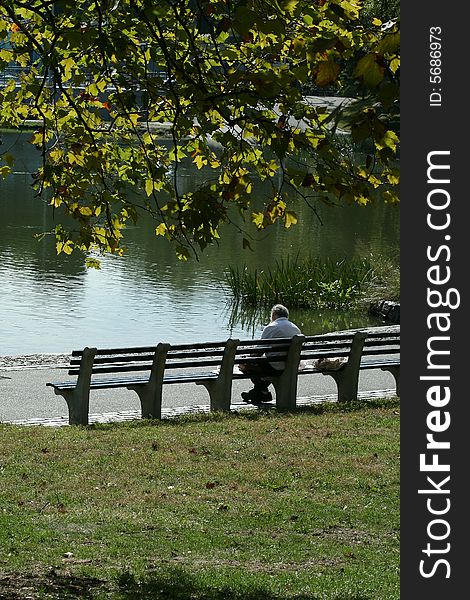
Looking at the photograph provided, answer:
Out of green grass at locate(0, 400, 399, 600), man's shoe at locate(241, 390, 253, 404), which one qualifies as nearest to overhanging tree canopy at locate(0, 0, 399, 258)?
green grass at locate(0, 400, 399, 600)

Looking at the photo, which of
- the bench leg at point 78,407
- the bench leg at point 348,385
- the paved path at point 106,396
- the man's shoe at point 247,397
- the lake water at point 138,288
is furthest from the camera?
the lake water at point 138,288

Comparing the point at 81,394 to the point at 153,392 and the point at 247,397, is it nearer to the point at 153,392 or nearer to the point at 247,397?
the point at 153,392

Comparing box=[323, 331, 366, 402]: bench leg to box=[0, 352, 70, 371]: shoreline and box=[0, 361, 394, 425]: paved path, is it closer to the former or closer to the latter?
box=[0, 361, 394, 425]: paved path

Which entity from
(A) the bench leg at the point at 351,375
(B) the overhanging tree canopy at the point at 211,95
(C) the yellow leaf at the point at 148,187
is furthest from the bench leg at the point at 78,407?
(C) the yellow leaf at the point at 148,187

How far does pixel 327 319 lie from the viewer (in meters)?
26.1

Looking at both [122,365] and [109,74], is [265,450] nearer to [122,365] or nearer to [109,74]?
[122,365]

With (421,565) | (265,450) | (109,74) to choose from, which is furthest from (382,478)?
(421,565)

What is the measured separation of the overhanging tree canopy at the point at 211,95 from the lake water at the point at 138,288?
29.2 ft

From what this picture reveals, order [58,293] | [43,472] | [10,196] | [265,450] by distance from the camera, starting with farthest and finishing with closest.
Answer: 1. [10,196]
2. [58,293]
3. [265,450]
4. [43,472]

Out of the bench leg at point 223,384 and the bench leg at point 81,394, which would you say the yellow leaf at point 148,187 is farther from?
the bench leg at point 223,384

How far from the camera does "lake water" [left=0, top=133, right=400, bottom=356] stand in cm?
2456

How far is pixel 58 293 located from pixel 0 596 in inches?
898

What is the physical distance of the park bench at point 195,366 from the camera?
13.6 m

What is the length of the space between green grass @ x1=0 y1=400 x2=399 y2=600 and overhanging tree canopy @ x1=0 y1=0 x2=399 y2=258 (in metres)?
2.07
